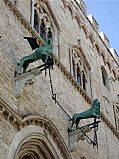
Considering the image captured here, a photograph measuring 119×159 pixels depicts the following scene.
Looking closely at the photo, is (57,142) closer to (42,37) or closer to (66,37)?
(42,37)

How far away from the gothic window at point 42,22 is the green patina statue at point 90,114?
2.51m

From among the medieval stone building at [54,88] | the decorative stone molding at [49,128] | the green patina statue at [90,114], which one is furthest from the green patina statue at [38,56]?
the green patina statue at [90,114]

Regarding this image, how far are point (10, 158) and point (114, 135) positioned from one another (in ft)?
24.0

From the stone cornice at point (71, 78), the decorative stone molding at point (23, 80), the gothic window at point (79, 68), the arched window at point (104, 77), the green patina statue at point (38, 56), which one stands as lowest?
the decorative stone molding at point (23, 80)

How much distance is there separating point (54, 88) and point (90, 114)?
3.66ft

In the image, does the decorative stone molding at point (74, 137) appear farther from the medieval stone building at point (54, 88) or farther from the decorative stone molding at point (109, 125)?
the decorative stone molding at point (109, 125)

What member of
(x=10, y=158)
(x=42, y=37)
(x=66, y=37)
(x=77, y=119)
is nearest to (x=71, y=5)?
(x=66, y=37)

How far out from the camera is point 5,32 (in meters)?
9.99

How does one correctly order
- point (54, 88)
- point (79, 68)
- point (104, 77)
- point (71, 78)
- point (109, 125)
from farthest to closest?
point (104, 77), point (109, 125), point (79, 68), point (71, 78), point (54, 88)

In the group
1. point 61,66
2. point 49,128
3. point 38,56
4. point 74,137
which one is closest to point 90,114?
point 74,137

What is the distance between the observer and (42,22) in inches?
513

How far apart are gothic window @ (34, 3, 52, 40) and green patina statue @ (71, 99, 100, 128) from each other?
2.51 m

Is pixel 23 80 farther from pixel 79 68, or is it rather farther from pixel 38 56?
pixel 79 68

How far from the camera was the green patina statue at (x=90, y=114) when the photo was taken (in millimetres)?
11148
